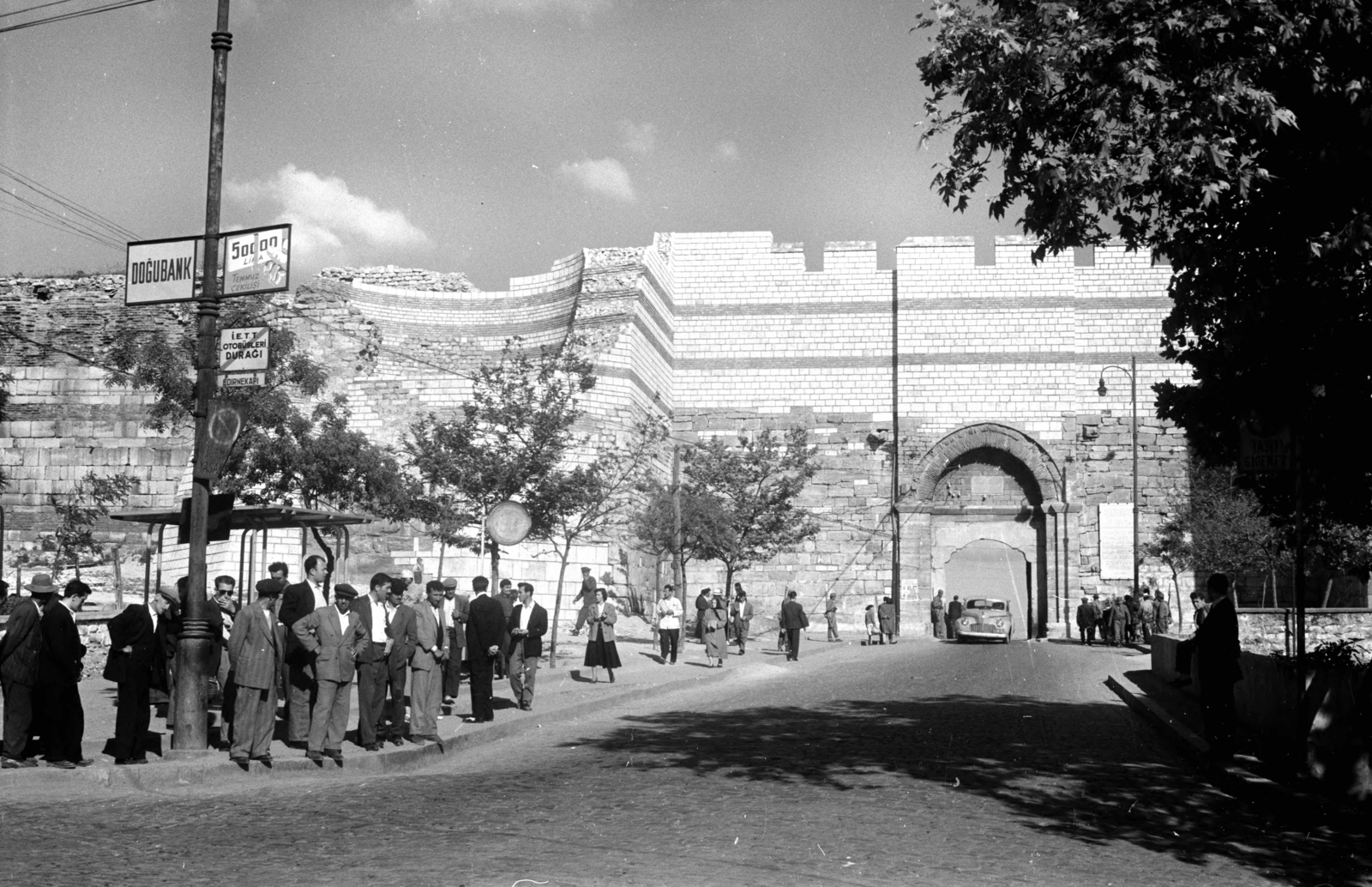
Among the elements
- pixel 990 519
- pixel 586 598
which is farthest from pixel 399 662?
pixel 990 519

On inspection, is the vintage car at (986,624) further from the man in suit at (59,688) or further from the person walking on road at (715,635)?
the man in suit at (59,688)

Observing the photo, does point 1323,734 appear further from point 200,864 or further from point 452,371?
point 452,371

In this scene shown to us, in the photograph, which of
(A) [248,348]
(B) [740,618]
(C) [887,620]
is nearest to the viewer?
(A) [248,348]

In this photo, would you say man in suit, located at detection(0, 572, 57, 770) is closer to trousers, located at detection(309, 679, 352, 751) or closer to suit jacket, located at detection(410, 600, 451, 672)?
trousers, located at detection(309, 679, 352, 751)

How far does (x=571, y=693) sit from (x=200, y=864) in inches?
447

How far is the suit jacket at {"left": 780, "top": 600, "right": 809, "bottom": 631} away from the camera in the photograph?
27.8m

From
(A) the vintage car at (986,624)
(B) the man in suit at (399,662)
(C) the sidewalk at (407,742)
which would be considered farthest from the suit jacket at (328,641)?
(A) the vintage car at (986,624)

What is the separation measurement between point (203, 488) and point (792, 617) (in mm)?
17619

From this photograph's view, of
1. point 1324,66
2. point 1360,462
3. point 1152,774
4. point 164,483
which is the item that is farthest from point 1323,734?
point 164,483

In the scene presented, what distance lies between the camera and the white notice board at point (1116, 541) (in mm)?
39500

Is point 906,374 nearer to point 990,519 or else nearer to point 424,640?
point 990,519

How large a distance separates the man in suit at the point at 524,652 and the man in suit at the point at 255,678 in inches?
197

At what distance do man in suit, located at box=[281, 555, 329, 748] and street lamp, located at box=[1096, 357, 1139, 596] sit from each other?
90.8 ft

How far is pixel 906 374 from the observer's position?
4078 cm
